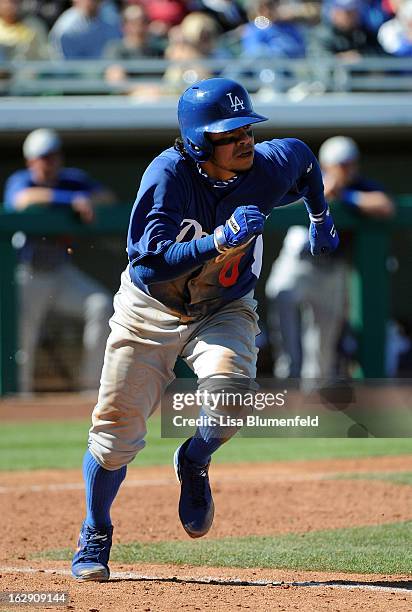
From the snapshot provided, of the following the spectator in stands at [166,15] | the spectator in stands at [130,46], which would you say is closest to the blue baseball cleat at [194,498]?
the spectator in stands at [130,46]

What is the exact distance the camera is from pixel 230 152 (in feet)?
14.2

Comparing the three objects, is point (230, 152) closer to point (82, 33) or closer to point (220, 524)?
point (220, 524)

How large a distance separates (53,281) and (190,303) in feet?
19.8

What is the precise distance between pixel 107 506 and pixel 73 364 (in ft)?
19.0

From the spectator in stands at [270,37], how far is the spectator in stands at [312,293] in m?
1.92

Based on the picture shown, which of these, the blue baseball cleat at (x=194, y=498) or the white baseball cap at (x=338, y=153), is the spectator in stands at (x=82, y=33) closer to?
the white baseball cap at (x=338, y=153)

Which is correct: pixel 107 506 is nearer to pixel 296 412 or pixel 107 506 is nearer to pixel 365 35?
pixel 296 412

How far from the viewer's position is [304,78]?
11914 millimetres

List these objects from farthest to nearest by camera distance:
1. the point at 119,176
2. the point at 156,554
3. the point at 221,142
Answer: the point at 119,176 → the point at 156,554 → the point at 221,142

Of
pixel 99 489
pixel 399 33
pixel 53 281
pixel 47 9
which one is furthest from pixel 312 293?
pixel 99 489

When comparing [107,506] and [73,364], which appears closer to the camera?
[107,506]

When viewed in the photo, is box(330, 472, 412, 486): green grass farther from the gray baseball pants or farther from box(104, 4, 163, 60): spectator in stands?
box(104, 4, 163, 60): spectator in stands

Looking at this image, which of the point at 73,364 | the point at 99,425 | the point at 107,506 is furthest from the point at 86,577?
the point at 73,364

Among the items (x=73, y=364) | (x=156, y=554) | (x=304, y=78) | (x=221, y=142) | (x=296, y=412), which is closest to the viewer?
(x=221, y=142)
